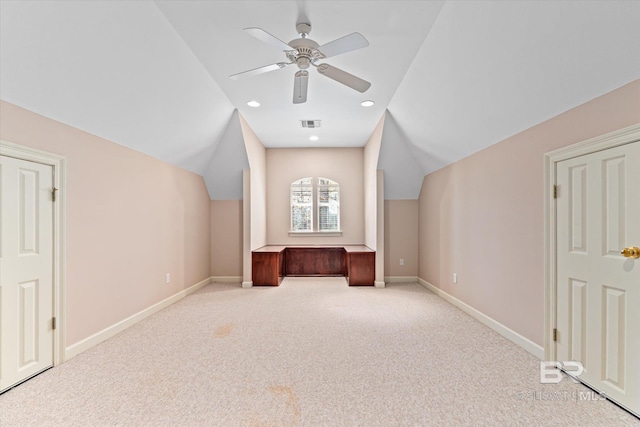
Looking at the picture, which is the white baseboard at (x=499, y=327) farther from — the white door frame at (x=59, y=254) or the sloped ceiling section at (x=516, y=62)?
the white door frame at (x=59, y=254)

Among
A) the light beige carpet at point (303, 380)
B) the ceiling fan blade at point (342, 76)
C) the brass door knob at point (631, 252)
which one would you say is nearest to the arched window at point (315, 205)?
the light beige carpet at point (303, 380)

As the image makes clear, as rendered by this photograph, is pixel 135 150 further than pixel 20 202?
Yes

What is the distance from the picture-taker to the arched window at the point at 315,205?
6613 mm

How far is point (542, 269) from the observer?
2.62 m

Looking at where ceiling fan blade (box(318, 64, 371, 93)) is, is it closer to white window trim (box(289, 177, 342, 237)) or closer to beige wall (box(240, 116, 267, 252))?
beige wall (box(240, 116, 267, 252))

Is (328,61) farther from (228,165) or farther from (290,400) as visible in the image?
(290,400)

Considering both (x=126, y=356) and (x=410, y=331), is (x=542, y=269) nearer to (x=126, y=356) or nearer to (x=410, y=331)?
(x=410, y=331)

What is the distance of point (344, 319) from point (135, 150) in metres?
3.29

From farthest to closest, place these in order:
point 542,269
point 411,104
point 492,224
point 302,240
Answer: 1. point 302,240
2. point 411,104
3. point 492,224
4. point 542,269

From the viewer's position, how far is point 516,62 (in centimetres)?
233

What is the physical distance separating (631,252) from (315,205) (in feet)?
17.1

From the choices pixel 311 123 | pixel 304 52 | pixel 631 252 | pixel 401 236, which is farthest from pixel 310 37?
pixel 401 236

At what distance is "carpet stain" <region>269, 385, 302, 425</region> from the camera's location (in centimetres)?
187

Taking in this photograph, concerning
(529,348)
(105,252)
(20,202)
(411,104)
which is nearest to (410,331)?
(529,348)
